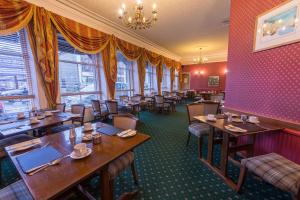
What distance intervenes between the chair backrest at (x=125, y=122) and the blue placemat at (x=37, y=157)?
90 cm

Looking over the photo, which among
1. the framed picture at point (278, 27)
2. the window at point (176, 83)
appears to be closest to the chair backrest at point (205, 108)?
the framed picture at point (278, 27)

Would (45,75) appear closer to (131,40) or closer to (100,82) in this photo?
(100,82)

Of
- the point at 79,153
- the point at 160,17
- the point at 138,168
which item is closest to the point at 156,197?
the point at 138,168

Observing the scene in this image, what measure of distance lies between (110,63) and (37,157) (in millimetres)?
4030

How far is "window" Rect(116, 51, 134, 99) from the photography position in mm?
5941

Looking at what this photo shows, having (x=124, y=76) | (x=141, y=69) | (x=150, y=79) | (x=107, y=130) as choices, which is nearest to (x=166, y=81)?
(x=150, y=79)

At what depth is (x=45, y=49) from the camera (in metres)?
3.08

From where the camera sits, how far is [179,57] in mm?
10547

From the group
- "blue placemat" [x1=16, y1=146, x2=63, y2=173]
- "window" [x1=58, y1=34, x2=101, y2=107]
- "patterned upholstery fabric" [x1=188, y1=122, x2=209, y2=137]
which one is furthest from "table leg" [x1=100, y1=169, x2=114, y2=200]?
"window" [x1=58, y1=34, x2=101, y2=107]

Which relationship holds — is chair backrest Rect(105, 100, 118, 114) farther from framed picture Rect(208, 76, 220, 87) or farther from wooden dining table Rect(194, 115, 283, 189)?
framed picture Rect(208, 76, 220, 87)

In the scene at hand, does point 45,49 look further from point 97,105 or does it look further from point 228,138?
point 228,138

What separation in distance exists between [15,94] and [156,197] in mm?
3583

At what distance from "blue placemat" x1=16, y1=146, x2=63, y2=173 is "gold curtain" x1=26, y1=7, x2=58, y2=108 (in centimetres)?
257

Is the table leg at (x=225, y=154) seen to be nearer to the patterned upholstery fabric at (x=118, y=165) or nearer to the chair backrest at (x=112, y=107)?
the patterned upholstery fabric at (x=118, y=165)
